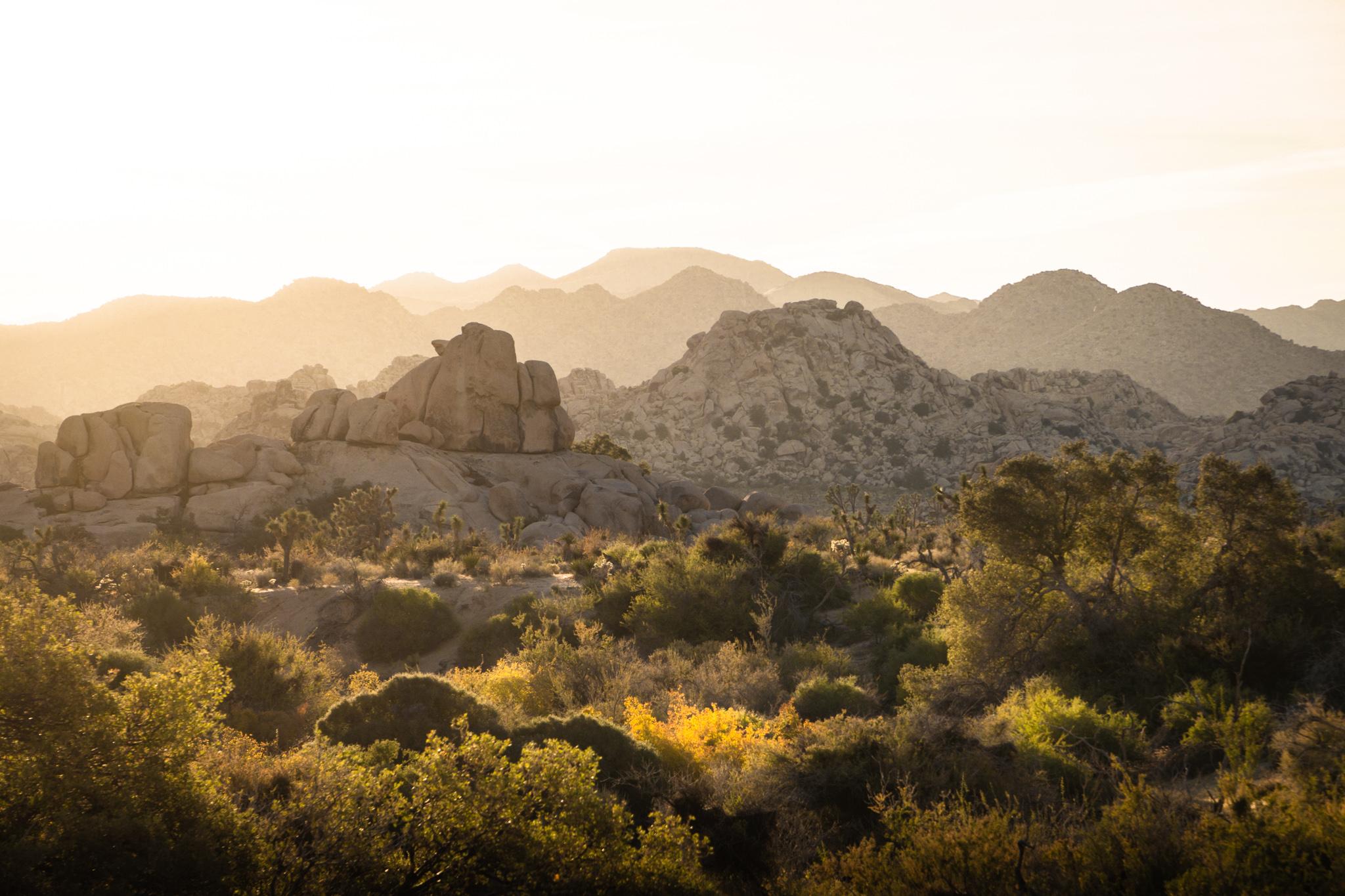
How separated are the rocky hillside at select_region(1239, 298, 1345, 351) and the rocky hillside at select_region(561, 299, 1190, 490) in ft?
382

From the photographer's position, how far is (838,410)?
84312 millimetres

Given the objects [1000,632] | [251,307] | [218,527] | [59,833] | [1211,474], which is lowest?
[218,527]

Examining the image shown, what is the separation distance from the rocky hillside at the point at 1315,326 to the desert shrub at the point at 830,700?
657 feet

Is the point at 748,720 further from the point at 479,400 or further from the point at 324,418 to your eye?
the point at 324,418

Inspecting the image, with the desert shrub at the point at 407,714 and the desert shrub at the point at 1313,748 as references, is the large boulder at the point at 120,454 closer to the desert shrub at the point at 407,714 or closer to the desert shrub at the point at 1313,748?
the desert shrub at the point at 407,714

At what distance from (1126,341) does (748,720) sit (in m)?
140

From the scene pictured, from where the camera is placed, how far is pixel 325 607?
26500 millimetres

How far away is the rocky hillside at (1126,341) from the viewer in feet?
408

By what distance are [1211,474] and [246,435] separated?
157ft

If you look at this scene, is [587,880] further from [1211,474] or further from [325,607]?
[325,607]

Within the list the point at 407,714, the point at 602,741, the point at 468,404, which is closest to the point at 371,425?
the point at 468,404

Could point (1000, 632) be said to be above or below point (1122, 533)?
below

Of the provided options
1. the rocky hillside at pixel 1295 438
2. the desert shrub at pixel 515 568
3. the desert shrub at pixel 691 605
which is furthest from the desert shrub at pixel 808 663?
the rocky hillside at pixel 1295 438

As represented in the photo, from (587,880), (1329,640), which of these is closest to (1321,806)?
(587,880)
